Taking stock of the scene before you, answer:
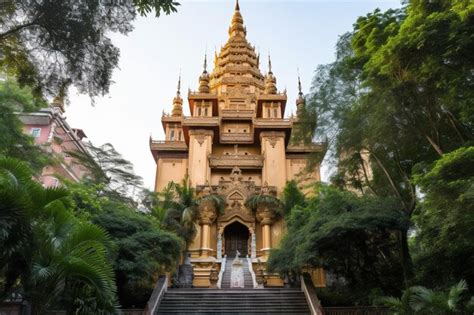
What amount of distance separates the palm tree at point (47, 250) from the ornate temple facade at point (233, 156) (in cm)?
1329

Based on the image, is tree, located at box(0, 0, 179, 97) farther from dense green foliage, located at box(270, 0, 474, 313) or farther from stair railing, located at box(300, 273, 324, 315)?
stair railing, located at box(300, 273, 324, 315)

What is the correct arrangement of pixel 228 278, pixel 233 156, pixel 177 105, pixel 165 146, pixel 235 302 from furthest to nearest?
pixel 177 105 → pixel 165 146 → pixel 233 156 → pixel 228 278 → pixel 235 302

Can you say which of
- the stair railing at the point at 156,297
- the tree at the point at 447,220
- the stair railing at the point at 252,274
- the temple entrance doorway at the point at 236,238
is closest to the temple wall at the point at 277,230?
the temple entrance doorway at the point at 236,238

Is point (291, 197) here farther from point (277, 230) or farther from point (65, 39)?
point (65, 39)

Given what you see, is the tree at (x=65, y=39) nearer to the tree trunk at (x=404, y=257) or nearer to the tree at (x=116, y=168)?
the tree trunk at (x=404, y=257)

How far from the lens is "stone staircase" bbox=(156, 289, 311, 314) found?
1333cm

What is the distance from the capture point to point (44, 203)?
674 centimetres

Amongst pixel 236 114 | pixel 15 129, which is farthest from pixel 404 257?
pixel 236 114

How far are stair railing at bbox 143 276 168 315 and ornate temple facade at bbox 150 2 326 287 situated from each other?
5.17m

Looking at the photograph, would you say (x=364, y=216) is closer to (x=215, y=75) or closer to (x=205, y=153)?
(x=205, y=153)

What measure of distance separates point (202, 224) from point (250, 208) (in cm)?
306

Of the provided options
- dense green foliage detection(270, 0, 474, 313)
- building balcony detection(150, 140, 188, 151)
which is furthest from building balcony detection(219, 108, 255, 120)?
dense green foliage detection(270, 0, 474, 313)

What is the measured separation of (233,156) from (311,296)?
16.1m

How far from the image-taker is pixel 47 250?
652cm
